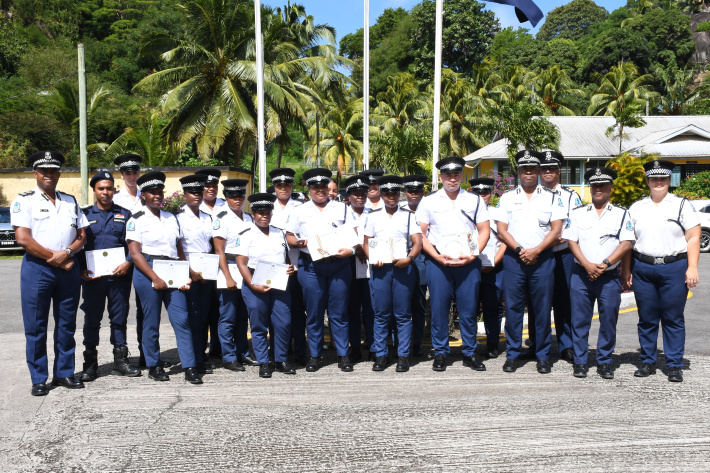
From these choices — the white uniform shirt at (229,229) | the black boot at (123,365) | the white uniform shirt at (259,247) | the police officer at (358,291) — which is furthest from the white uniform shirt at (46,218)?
the police officer at (358,291)

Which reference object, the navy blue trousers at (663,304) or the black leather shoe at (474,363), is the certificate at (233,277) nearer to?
the black leather shoe at (474,363)

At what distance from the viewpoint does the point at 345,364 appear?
277 inches

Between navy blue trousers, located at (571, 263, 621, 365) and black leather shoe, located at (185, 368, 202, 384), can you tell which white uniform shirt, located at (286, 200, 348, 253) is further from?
navy blue trousers, located at (571, 263, 621, 365)

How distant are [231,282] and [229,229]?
0.58 meters

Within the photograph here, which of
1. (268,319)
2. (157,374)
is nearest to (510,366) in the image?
(268,319)

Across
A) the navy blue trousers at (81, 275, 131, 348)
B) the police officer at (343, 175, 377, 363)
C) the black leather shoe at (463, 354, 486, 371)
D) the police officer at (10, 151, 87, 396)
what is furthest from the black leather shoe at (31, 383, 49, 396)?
the black leather shoe at (463, 354, 486, 371)

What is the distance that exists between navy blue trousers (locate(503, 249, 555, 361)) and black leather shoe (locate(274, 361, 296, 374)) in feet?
7.63

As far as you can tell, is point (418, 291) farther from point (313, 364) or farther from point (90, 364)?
point (90, 364)

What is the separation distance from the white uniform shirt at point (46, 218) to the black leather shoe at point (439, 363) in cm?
391

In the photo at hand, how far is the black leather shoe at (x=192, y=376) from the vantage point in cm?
651

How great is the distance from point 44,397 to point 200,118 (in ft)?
77.7

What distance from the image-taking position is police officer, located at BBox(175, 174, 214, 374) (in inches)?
268

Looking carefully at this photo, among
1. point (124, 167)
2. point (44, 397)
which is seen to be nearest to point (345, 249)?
point (124, 167)

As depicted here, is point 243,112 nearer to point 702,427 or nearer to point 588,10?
point 702,427
